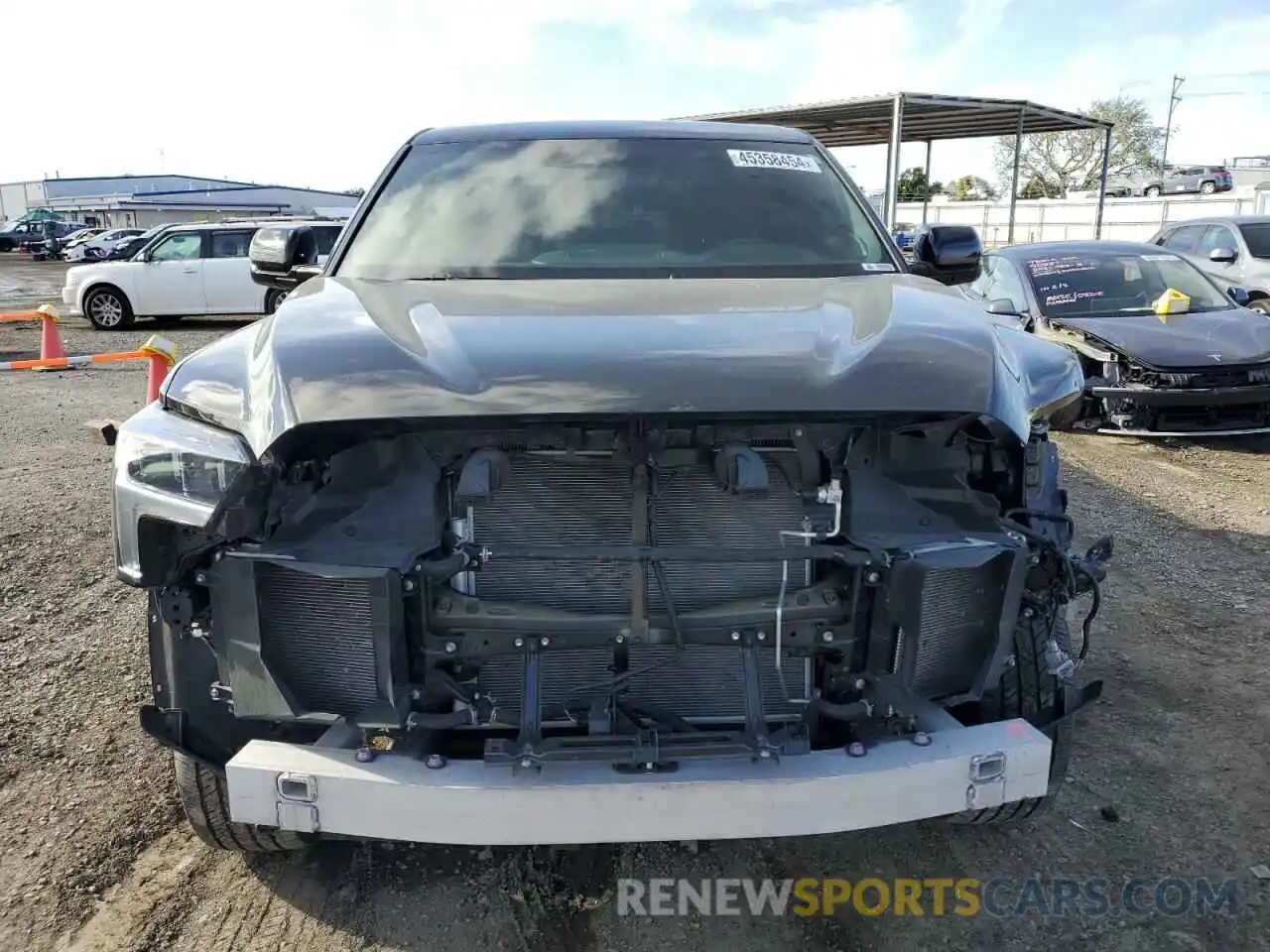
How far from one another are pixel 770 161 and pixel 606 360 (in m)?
1.93

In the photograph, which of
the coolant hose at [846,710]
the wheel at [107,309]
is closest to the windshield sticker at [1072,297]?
the coolant hose at [846,710]

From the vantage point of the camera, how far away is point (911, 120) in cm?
1784

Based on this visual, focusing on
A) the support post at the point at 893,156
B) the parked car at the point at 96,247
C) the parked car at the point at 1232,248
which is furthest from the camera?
the parked car at the point at 96,247

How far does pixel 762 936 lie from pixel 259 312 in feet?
52.1

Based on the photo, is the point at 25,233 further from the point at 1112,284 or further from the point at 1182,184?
the point at 1182,184

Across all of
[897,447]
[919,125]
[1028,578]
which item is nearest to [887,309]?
[897,447]

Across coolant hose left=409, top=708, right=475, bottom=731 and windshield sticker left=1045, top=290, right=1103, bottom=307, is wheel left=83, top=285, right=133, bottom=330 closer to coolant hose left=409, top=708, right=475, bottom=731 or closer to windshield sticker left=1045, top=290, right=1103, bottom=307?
windshield sticker left=1045, top=290, right=1103, bottom=307

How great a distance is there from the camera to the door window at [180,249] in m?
15.8

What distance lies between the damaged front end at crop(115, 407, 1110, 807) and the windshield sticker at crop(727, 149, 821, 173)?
5.67 feet

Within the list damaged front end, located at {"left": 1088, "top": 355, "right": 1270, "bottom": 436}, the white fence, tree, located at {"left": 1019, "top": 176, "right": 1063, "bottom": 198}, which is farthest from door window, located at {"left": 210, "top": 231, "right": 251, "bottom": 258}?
tree, located at {"left": 1019, "top": 176, "right": 1063, "bottom": 198}

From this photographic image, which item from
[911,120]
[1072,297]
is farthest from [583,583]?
[911,120]

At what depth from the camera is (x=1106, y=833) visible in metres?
2.79

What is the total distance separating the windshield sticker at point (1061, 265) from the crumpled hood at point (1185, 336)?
2.20ft

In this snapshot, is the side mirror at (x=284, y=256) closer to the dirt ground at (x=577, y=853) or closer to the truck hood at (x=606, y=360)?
the truck hood at (x=606, y=360)
